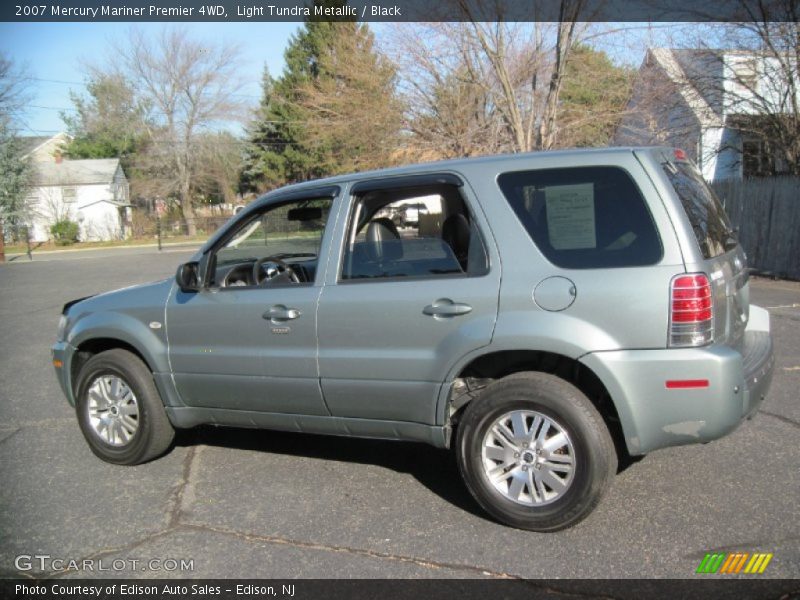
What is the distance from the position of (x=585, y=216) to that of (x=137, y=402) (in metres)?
3.19

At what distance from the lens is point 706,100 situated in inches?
728

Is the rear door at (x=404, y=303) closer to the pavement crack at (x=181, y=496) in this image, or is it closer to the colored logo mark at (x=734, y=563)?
the pavement crack at (x=181, y=496)

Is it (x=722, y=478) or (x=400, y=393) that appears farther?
(x=722, y=478)

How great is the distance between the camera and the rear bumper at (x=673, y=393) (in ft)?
11.1

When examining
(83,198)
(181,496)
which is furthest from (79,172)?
(181,496)

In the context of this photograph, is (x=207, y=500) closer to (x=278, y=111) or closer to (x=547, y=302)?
(x=547, y=302)

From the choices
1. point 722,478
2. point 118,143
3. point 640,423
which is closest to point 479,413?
point 640,423

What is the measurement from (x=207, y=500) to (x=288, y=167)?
49064 millimetres

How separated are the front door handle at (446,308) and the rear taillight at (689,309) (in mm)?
1005

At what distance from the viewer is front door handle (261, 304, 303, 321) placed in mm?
4262

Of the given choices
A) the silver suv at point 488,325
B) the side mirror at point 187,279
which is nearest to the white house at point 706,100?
the silver suv at point 488,325

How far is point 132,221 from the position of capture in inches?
2096

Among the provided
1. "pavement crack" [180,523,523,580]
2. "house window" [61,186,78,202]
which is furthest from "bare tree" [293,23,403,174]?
"house window" [61,186,78,202]

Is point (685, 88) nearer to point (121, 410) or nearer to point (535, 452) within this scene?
point (535, 452)
